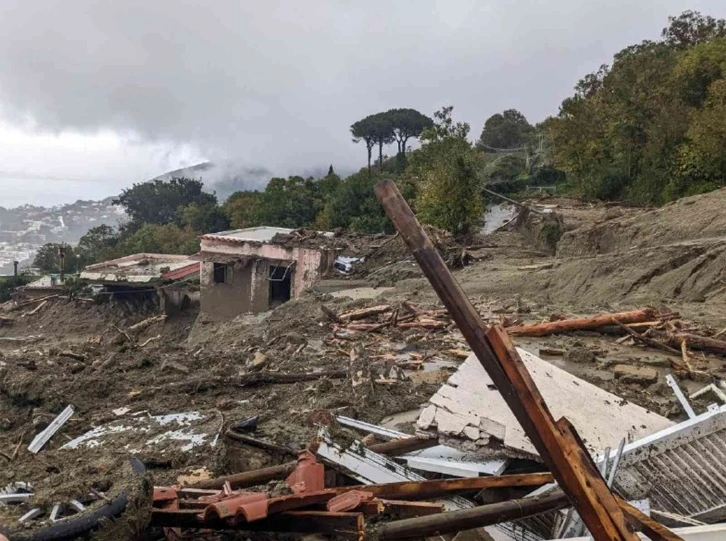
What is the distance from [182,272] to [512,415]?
76.7 feet

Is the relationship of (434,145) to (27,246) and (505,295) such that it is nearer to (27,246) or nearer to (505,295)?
(505,295)

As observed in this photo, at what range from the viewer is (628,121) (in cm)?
2370

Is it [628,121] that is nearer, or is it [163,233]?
[628,121]

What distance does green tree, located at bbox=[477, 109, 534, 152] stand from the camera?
53.4 m

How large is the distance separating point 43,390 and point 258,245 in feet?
49.9

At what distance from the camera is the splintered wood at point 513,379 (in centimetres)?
197

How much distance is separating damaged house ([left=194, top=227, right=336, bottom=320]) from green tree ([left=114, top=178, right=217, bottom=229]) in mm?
32467

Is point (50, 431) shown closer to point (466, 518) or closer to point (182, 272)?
point (466, 518)

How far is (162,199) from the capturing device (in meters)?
54.0

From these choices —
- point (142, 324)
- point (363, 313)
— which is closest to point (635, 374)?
point (363, 313)

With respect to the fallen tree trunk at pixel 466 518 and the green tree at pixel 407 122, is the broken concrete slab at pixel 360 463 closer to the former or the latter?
the fallen tree trunk at pixel 466 518

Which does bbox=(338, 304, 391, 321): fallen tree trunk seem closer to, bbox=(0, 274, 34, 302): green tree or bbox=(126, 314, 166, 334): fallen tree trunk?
bbox=(126, 314, 166, 334): fallen tree trunk

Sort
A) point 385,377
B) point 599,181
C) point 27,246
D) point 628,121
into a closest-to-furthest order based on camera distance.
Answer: point 385,377
point 628,121
point 599,181
point 27,246

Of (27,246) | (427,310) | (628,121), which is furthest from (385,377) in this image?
(27,246)
